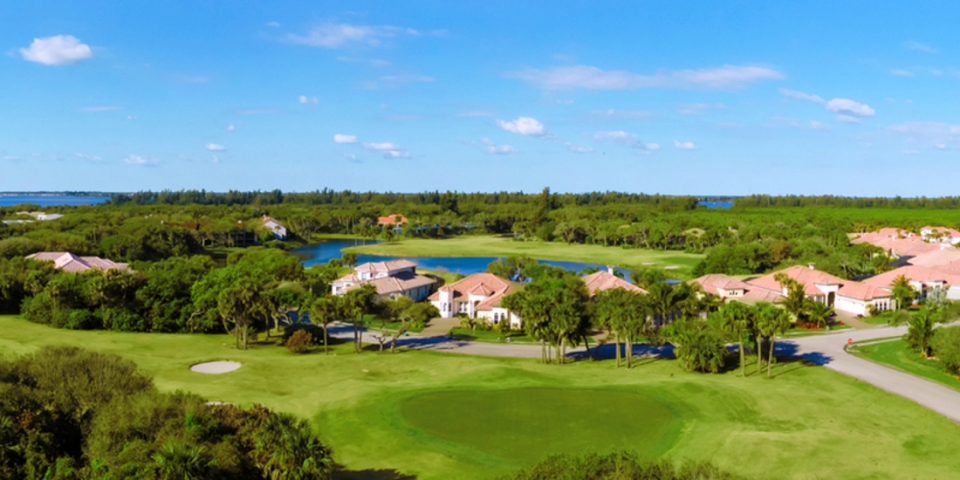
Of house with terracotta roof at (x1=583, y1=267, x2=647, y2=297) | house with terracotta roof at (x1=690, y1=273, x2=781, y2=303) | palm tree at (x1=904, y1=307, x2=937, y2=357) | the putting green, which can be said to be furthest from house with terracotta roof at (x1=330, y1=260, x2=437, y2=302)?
palm tree at (x1=904, y1=307, x2=937, y2=357)

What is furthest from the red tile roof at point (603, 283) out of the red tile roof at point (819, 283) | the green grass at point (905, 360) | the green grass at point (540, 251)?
the green grass at point (540, 251)

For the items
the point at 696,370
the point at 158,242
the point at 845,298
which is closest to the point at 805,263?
the point at 845,298

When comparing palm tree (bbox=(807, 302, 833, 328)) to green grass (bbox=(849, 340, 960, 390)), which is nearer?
green grass (bbox=(849, 340, 960, 390))

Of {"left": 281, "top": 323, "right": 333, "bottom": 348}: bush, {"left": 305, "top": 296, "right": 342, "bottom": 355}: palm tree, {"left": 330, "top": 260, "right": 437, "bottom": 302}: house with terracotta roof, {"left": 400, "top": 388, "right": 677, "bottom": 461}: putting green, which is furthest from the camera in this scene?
{"left": 330, "top": 260, "right": 437, "bottom": 302}: house with terracotta roof

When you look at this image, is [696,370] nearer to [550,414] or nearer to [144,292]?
[550,414]

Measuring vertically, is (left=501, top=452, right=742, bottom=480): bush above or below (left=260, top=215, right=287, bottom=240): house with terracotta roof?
below

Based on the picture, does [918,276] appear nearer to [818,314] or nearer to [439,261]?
[818,314]

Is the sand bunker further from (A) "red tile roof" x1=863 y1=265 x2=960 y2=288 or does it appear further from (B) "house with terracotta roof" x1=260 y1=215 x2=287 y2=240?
(B) "house with terracotta roof" x1=260 y1=215 x2=287 y2=240
